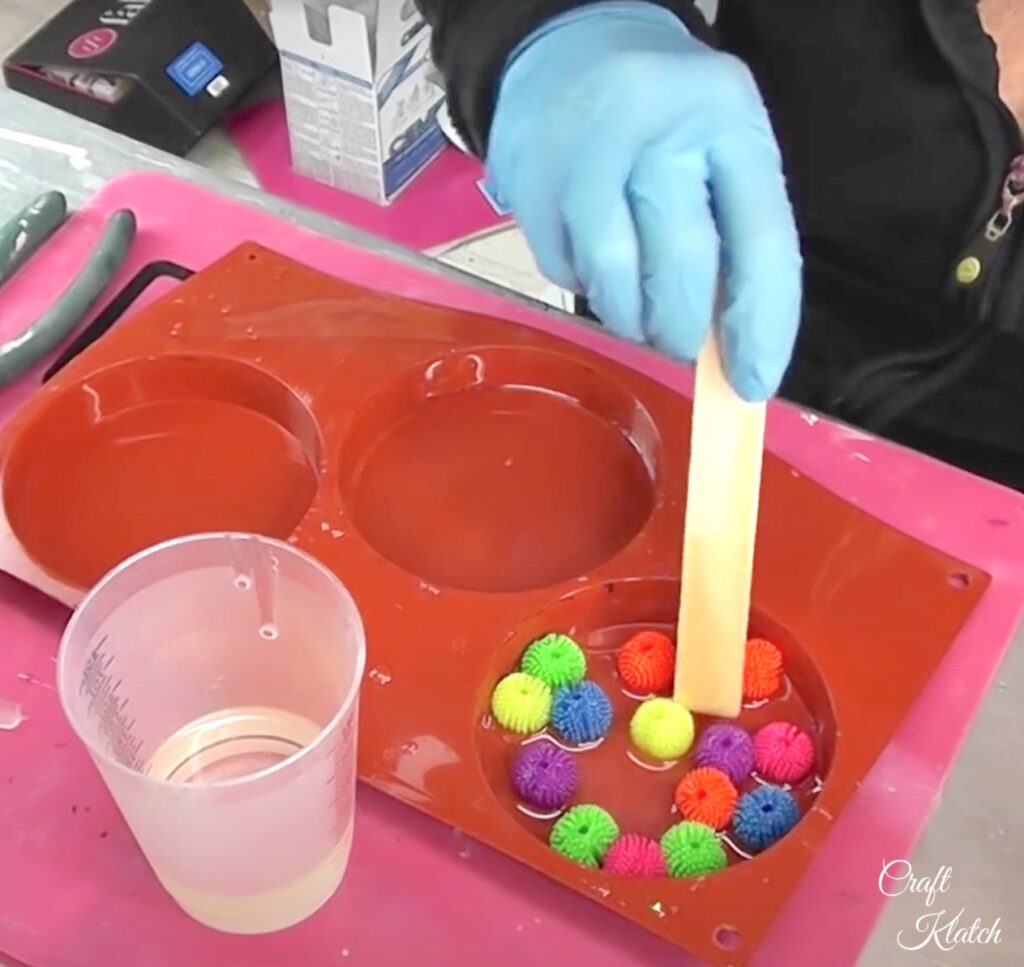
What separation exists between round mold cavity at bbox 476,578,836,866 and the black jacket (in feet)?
0.69

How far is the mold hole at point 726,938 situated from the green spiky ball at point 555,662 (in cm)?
12

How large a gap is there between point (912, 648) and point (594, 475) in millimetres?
162

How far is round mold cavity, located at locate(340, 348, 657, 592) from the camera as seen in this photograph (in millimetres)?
635

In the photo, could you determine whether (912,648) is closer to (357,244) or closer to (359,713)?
(359,713)

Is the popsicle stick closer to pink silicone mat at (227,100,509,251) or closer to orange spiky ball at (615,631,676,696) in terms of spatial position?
orange spiky ball at (615,631,676,696)

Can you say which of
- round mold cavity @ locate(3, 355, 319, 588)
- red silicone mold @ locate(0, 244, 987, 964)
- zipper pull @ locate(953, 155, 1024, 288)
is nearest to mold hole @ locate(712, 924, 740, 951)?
red silicone mold @ locate(0, 244, 987, 964)

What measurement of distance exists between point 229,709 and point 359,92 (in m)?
0.57

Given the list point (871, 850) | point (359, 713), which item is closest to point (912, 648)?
point (871, 850)

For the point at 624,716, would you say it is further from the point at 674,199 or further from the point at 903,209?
the point at 903,209

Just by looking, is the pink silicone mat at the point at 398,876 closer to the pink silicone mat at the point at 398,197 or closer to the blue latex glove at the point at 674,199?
the blue latex glove at the point at 674,199

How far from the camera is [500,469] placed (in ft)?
2.18

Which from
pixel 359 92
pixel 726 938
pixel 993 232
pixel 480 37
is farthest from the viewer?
pixel 359 92

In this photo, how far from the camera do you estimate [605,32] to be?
22.7 inches

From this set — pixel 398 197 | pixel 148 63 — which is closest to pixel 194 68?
pixel 148 63
